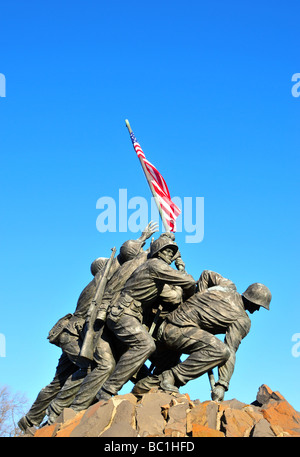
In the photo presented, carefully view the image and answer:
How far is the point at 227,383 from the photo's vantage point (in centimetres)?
913

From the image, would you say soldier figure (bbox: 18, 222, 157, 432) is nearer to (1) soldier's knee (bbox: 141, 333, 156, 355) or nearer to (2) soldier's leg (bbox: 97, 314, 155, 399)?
(2) soldier's leg (bbox: 97, 314, 155, 399)

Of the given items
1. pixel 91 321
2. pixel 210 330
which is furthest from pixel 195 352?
pixel 91 321

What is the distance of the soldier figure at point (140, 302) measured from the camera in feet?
29.5

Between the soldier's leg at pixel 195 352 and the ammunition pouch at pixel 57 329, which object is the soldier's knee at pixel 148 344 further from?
the ammunition pouch at pixel 57 329

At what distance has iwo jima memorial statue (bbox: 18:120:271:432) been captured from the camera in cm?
905

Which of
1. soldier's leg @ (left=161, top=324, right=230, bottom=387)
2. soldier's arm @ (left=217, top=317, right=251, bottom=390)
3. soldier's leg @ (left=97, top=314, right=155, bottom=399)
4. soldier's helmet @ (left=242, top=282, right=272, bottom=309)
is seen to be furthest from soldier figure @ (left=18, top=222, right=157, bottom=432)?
soldier's arm @ (left=217, top=317, right=251, bottom=390)

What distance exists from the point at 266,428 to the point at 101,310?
3338 mm

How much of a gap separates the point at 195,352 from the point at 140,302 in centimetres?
117

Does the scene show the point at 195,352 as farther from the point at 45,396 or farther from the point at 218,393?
the point at 45,396

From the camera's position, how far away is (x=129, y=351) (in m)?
9.09

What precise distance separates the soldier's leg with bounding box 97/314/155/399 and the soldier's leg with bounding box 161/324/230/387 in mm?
474
